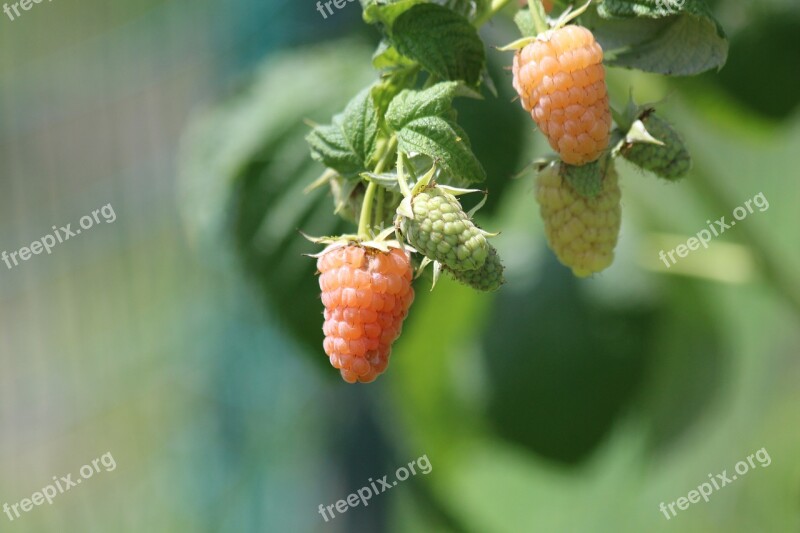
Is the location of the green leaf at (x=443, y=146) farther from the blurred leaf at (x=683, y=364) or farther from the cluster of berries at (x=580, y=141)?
the blurred leaf at (x=683, y=364)

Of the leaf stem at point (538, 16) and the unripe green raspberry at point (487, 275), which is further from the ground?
the leaf stem at point (538, 16)

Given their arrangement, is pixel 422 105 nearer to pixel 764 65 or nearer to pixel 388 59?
pixel 388 59

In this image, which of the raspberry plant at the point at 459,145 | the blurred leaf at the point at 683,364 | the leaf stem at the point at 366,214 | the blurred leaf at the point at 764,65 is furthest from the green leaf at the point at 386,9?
the blurred leaf at the point at 683,364

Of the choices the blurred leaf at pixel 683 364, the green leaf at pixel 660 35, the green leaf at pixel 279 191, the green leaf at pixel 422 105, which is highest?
the green leaf at pixel 422 105

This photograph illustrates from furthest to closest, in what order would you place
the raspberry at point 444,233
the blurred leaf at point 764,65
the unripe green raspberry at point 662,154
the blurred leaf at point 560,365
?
the blurred leaf at point 560,365
the blurred leaf at point 764,65
the unripe green raspberry at point 662,154
the raspberry at point 444,233

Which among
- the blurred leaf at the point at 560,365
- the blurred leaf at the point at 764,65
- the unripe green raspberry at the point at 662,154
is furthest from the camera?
the blurred leaf at the point at 560,365

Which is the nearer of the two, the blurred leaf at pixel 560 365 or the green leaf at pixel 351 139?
the green leaf at pixel 351 139

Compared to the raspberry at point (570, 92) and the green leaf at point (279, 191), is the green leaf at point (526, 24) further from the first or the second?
the green leaf at point (279, 191)

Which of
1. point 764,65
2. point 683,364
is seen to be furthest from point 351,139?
point 683,364
